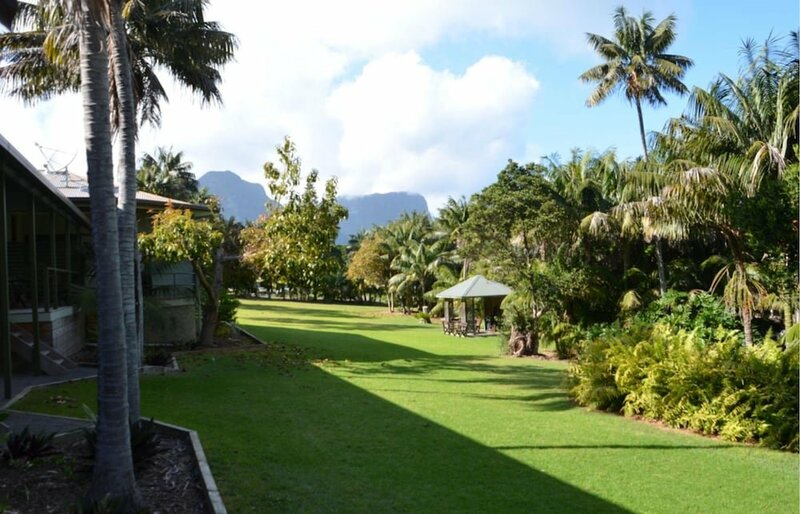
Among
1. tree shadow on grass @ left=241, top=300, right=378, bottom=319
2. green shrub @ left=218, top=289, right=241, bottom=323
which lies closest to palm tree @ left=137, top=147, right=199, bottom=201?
tree shadow on grass @ left=241, top=300, right=378, bottom=319

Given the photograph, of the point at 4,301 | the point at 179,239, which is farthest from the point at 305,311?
the point at 4,301

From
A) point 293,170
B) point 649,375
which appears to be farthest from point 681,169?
point 293,170

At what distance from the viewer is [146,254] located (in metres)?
18.4

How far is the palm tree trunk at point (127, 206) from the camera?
7598 mm

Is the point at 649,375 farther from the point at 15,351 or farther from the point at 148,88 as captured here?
the point at 148,88

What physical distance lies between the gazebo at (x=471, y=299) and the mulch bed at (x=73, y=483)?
20455 mm

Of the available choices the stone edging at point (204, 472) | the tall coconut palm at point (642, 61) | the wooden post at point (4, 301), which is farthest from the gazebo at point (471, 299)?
the stone edging at point (204, 472)

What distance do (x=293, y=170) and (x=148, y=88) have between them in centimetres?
485

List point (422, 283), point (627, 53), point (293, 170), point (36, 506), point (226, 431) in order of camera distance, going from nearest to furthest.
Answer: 1. point (36, 506)
2. point (226, 431)
3. point (293, 170)
4. point (627, 53)
5. point (422, 283)

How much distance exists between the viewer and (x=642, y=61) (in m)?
26.0

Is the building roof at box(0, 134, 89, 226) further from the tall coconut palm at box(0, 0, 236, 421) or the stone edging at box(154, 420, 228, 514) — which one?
the stone edging at box(154, 420, 228, 514)

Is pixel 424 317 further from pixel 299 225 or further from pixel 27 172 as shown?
pixel 27 172

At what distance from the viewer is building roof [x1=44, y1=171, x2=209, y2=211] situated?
1830cm

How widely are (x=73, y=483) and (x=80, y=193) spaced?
14.4 m
